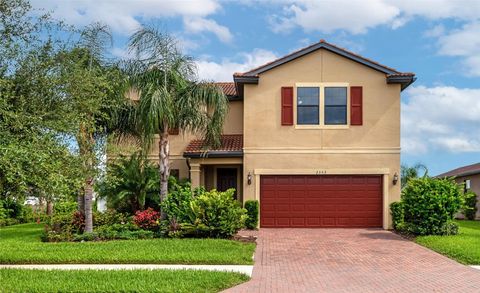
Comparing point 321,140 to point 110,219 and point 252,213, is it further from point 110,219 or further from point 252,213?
point 110,219

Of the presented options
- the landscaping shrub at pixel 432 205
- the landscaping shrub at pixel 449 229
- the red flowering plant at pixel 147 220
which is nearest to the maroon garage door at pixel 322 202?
the landscaping shrub at pixel 432 205

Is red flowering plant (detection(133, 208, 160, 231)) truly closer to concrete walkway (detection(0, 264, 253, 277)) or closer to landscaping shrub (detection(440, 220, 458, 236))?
concrete walkway (detection(0, 264, 253, 277))

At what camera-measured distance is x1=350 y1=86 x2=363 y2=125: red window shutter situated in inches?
801

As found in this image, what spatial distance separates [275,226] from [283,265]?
27.4 feet

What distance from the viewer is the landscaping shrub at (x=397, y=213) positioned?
767 inches

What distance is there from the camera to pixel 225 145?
2139 centimetres

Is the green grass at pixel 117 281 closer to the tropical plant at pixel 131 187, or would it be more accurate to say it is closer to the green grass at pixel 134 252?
the green grass at pixel 134 252

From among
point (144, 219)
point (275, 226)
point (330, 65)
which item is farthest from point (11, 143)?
point (330, 65)

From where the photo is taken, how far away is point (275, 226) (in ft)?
67.1

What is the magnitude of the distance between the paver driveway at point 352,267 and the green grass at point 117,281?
1.68 ft

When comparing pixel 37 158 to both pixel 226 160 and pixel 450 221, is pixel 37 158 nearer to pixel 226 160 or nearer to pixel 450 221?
pixel 226 160

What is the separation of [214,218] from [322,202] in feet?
19.3

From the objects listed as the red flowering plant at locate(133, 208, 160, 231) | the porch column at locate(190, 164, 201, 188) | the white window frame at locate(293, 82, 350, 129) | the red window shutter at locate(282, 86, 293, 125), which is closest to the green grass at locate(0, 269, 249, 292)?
the red flowering plant at locate(133, 208, 160, 231)

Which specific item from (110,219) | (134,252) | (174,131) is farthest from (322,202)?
(134,252)
